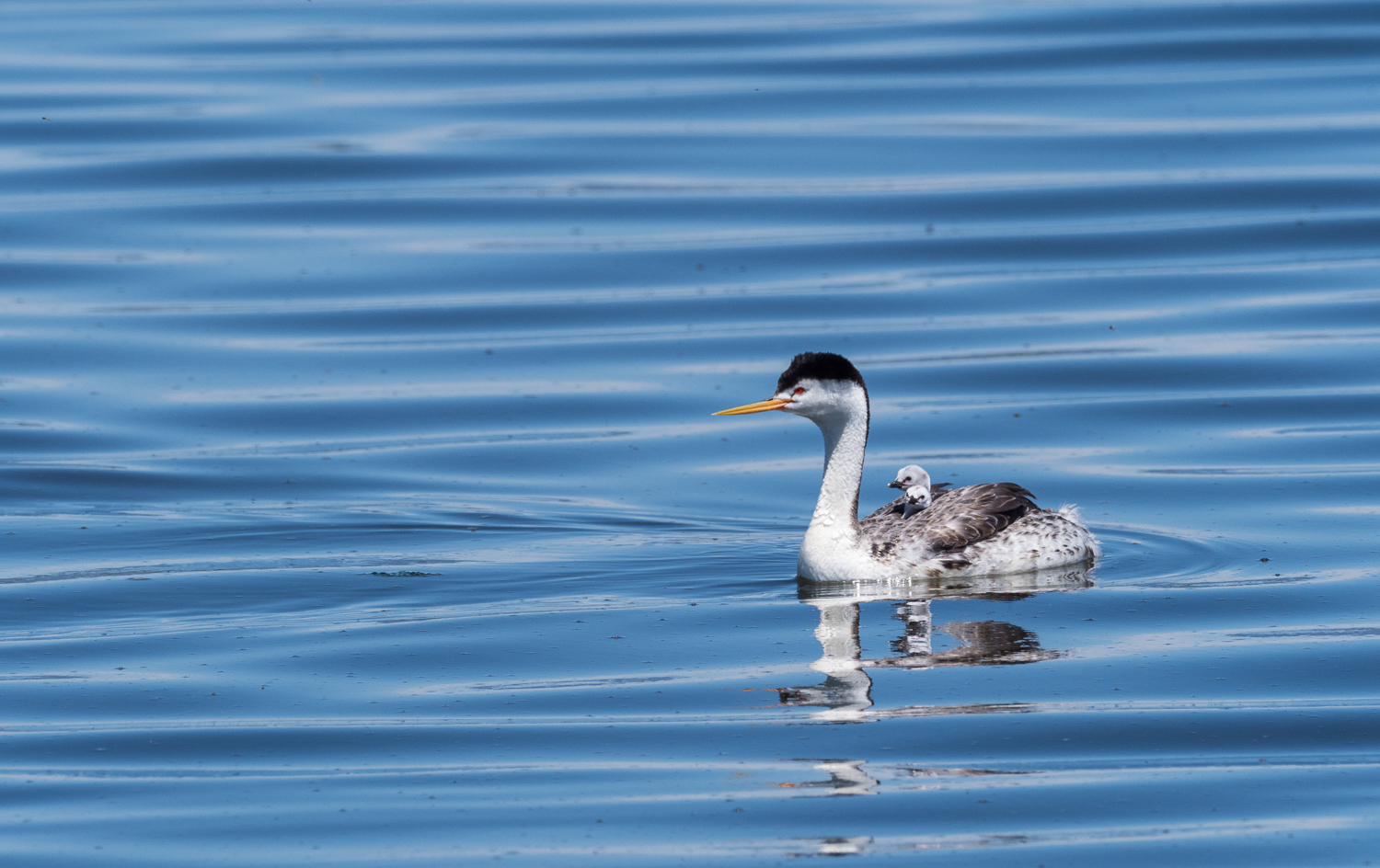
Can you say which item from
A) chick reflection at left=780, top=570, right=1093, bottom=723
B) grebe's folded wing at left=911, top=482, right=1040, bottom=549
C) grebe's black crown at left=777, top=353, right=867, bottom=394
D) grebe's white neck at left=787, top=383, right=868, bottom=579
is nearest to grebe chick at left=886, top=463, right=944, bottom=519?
grebe's folded wing at left=911, top=482, right=1040, bottom=549

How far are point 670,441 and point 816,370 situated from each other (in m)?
3.90

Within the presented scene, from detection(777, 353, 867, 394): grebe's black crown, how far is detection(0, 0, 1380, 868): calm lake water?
A: 1249mm

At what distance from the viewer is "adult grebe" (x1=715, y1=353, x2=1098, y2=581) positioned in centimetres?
1242

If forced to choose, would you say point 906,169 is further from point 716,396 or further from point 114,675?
point 114,675

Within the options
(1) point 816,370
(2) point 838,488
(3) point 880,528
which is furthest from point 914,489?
(1) point 816,370

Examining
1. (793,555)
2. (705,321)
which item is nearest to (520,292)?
(705,321)

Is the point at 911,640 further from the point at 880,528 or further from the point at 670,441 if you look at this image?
the point at 670,441

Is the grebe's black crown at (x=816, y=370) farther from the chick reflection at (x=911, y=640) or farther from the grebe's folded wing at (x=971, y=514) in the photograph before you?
the chick reflection at (x=911, y=640)

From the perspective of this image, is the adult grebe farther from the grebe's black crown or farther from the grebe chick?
the grebe chick

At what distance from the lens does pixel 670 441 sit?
16.2m

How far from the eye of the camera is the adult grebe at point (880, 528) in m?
12.4

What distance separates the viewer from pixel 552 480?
1521 cm

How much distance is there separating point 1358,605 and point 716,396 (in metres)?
7.03

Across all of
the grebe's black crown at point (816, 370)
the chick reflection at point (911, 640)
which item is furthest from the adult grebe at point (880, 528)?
the chick reflection at point (911, 640)
